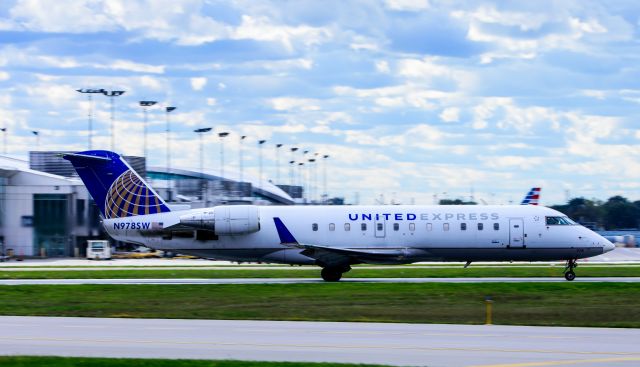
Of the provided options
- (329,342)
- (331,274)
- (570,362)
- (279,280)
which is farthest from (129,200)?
(570,362)

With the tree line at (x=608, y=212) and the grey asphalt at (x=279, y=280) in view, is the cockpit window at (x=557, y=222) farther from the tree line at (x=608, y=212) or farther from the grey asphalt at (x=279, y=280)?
the tree line at (x=608, y=212)

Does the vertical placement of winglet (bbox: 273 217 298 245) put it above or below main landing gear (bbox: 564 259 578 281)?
above

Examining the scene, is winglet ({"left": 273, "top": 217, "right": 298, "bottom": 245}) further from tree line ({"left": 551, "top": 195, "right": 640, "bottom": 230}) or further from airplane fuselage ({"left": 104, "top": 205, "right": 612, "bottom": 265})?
tree line ({"left": 551, "top": 195, "right": 640, "bottom": 230})

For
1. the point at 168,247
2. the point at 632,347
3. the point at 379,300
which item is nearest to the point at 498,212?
the point at 379,300

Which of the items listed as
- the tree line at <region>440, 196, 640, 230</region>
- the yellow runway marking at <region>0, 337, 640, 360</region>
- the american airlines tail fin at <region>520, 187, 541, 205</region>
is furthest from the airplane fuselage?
the tree line at <region>440, 196, 640, 230</region>

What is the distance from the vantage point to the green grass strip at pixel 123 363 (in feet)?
51.5

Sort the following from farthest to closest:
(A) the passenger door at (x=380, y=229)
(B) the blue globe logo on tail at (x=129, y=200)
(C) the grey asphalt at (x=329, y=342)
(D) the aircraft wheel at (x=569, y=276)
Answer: (B) the blue globe logo on tail at (x=129, y=200) → (A) the passenger door at (x=380, y=229) → (D) the aircraft wheel at (x=569, y=276) → (C) the grey asphalt at (x=329, y=342)

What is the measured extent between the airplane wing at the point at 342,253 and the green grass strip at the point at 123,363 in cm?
2007

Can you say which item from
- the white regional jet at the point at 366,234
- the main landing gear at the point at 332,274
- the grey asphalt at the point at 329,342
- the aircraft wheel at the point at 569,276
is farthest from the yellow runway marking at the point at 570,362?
the main landing gear at the point at 332,274

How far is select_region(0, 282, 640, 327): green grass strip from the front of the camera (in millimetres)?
24391

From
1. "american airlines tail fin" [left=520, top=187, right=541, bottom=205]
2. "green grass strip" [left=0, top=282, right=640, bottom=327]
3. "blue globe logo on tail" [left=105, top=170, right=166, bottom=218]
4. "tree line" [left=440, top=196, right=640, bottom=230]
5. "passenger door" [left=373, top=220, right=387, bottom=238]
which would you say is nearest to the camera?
"green grass strip" [left=0, top=282, right=640, bottom=327]

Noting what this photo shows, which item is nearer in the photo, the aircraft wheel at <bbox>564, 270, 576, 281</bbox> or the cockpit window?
the aircraft wheel at <bbox>564, 270, 576, 281</bbox>

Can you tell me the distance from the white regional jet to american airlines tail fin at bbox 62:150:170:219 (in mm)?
84

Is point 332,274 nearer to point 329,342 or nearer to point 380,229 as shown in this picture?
point 380,229
